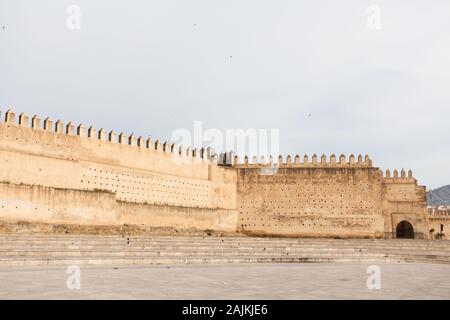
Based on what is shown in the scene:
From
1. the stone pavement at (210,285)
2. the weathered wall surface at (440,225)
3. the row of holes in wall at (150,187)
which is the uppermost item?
the row of holes in wall at (150,187)

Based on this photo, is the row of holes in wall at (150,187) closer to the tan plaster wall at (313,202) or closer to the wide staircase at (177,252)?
the tan plaster wall at (313,202)

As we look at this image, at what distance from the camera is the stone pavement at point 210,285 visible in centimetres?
616

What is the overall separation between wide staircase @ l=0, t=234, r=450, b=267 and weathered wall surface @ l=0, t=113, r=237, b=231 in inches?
182

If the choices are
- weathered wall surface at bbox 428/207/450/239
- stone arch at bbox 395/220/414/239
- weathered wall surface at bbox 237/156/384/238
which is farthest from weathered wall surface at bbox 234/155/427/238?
weathered wall surface at bbox 428/207/450/239

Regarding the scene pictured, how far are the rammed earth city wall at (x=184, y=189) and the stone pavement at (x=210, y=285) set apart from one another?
377 inches

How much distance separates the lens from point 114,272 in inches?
357

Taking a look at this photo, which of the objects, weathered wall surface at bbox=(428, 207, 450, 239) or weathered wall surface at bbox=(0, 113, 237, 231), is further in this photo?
weathered wall surface at bbox=(428, 207, 450, 239)

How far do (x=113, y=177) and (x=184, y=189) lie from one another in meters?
4.42

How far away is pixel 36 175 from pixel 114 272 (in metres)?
11.0

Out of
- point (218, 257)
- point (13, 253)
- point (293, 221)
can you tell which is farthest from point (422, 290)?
point (293, 221)

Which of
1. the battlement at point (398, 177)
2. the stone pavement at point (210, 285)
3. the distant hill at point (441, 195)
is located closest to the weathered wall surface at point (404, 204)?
the battlement at point (398, 177)

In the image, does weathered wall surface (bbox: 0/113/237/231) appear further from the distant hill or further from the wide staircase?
the distant hill

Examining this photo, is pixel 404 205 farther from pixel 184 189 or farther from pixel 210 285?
pixel 210 285

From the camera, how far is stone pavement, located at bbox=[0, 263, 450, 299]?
20.2 ft
